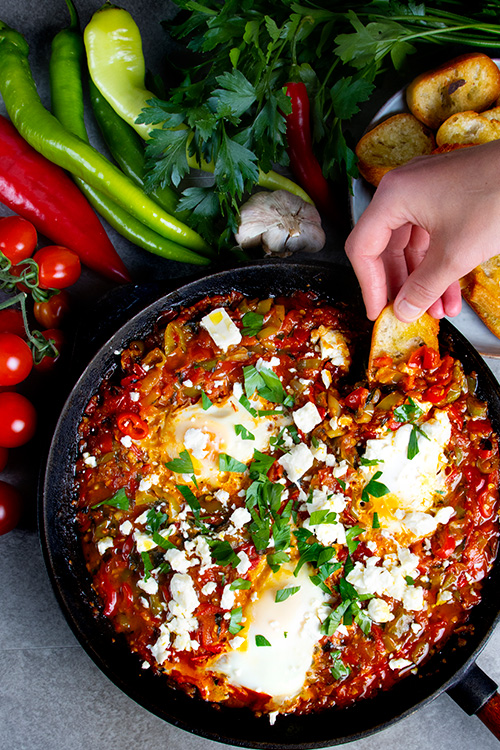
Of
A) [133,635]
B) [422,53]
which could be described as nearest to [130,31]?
[422,53]

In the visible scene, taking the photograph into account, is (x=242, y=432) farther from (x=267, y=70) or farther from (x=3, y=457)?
(x=267, y=70)

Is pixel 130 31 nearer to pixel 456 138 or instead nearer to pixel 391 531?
pixel 456 138

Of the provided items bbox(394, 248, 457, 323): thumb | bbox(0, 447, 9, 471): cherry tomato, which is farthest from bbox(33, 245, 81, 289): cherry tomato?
bbox(394, 248, 457, 323): thumb

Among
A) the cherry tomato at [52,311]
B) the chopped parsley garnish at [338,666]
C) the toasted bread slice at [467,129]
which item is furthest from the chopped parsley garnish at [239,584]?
the toasted bread slice at [467,129]

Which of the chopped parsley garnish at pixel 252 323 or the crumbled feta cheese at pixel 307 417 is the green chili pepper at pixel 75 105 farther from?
the crumbled feta cheese at pixel 307 417

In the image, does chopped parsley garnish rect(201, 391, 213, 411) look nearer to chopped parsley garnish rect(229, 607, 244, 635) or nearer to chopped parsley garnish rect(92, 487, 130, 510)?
chopped parsley garnish rect(92, 487, 130, 510)

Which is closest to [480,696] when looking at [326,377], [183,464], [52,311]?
[326,377]
